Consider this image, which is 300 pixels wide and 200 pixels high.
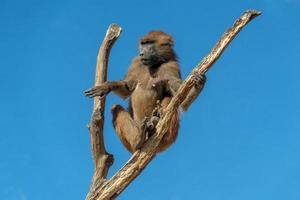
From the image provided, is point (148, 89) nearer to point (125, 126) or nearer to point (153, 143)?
point (125, 126)

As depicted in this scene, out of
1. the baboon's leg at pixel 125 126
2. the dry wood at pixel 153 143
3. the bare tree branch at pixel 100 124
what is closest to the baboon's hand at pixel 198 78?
the dry wood at pixel 153 143

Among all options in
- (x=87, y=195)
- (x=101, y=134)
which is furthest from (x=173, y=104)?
(x=87, y=195)

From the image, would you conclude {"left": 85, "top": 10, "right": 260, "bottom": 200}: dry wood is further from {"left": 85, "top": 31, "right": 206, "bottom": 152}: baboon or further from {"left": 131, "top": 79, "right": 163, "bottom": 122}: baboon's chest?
{"left": 131, "top": 79, "right": 163, "bottom": 122}: baboon's chest

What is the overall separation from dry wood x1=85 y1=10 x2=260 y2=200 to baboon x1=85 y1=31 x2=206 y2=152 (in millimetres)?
276

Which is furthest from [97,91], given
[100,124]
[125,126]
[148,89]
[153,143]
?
[148,89]

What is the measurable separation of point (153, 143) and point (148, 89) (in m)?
2.30

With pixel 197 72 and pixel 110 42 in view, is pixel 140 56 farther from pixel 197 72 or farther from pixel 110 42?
pixel 197 72

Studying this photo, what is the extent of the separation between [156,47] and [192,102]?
2301 mm

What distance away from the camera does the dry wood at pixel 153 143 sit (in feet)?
35.1

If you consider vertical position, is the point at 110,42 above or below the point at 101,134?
above

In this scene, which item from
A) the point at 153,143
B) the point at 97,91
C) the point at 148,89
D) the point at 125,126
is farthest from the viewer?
the point at 148,89

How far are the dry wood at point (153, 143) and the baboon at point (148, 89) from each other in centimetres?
28

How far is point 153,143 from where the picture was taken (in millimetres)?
11258

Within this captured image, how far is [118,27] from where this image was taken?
1219 cm
